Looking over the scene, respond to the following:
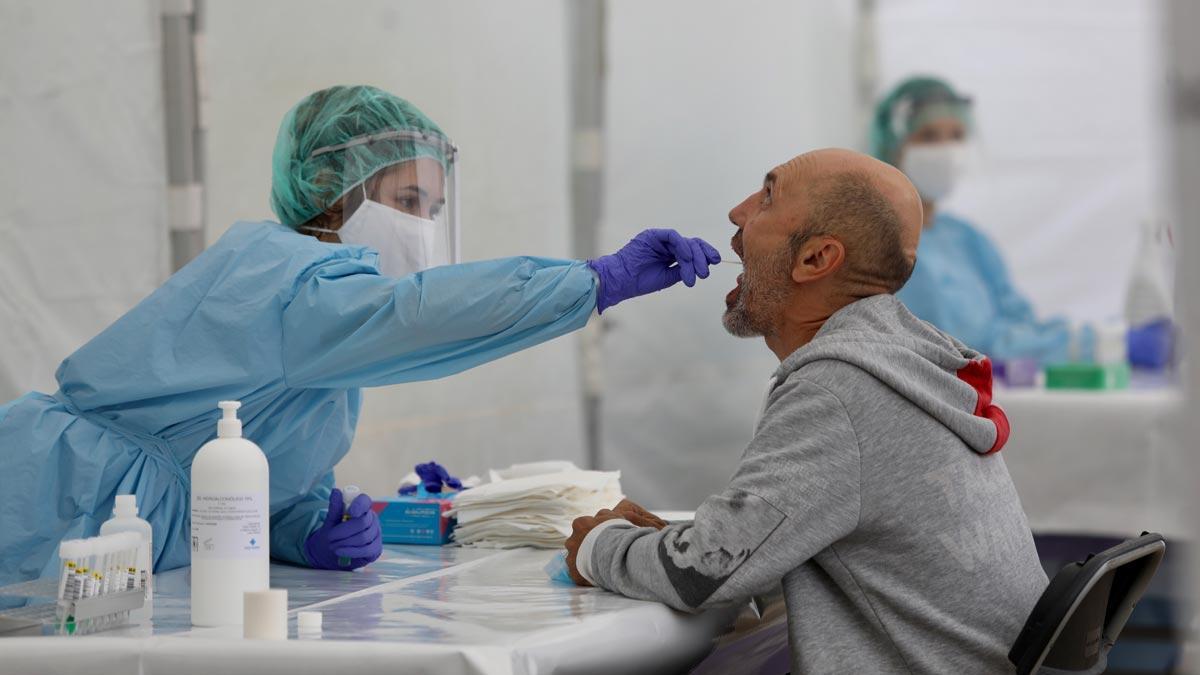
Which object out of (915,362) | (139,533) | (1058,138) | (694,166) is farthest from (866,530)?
(1058,138)

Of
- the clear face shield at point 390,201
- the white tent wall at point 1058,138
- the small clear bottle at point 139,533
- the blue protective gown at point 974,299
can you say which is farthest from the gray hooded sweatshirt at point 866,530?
the white tent wall at point 1058,138

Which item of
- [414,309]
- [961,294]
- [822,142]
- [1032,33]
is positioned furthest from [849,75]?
[414,309]

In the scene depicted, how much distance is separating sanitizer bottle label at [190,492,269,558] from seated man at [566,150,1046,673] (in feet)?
1.49

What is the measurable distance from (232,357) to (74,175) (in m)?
1.14

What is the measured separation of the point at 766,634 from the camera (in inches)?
78.9

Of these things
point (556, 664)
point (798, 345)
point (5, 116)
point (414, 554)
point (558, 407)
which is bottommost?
point (558, 407)

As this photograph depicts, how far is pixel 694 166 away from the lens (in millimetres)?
5430

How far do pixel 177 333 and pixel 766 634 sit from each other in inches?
38.1

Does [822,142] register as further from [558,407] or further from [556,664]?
[556,664]

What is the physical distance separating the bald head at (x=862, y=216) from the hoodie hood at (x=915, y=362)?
42 mm

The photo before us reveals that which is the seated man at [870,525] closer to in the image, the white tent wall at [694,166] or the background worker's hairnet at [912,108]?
the white tent wall at [694,166]

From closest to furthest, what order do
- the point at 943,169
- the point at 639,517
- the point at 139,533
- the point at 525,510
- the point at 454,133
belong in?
the point at 139,533, the point at 639,517, the point at 525,510, the point at 454,133, the point at 943,169

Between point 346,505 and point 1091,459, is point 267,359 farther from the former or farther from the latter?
point 1091,459

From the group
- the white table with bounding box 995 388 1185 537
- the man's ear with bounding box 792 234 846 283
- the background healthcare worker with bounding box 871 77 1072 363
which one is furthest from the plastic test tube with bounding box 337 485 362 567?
the background healthcare worker with bounding box 871 77 1072 363
